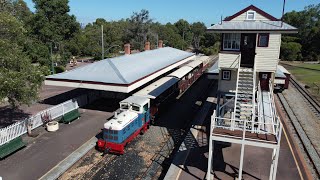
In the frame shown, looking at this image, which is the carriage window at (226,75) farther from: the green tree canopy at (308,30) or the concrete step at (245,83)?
the green tree canopy at (308,30)

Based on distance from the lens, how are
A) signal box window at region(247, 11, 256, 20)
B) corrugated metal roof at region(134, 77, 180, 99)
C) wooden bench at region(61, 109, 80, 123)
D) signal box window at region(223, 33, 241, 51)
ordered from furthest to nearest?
1. corrugated metal roof at region(134, 77, 180, 99)
2. wooden bench at region(61, 109, 80, 123)
3. signal box window at region(247, 11, 256, 20)
4. signal box window at region(223, 33, 241, 51)

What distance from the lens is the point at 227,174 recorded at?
1672 centimetres

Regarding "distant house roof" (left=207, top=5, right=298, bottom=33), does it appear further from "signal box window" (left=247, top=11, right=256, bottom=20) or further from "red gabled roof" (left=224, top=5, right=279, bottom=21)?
"signal box window" (left=247, top=11, right=256, bottom=20)

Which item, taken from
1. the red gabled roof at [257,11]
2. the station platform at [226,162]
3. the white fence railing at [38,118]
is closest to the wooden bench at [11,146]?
the white fence railing at [38,118]

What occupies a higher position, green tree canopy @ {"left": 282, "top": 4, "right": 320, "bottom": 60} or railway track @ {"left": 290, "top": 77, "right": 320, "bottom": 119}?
green tree canopy @ {"left": 282, "top": 4, "right": 320, "bottom": 60}

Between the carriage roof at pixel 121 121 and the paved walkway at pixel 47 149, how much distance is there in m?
3.45

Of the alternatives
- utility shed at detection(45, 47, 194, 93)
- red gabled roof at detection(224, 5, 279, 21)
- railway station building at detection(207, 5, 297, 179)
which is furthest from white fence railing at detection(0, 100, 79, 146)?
red gabled roof at detection(224, 5, 279, 21)

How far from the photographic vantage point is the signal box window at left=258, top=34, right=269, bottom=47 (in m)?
19.2

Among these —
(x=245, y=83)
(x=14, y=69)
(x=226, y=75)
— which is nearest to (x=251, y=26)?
(x=245, y=83)

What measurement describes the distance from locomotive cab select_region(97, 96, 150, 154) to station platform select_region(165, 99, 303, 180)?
402 cm

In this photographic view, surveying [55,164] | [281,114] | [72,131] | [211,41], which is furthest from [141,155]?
[211,41]

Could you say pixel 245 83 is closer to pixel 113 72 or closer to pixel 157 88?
pixel 157 88

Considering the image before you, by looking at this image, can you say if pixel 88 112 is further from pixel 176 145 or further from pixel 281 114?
pixel 281 114

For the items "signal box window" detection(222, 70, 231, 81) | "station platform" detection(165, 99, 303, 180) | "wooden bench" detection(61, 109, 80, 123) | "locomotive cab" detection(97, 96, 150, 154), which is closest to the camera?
"station platform" detection(165, 99, 303, 180)
